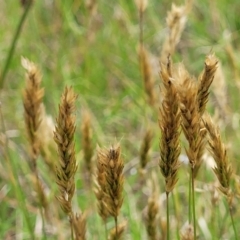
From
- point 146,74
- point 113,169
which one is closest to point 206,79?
point 113,169

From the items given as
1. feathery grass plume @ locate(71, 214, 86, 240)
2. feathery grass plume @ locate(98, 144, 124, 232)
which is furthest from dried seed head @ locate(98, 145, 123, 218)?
feathery grass plume @ locate(71, 214, 86, 240)

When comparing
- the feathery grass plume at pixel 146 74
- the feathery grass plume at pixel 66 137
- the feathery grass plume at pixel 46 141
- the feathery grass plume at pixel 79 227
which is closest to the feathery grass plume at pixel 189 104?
the feathery grass plume at pixel 66 137

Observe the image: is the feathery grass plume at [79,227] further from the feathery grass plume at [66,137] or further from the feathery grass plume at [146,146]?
the feathery grass plume at [146,146]

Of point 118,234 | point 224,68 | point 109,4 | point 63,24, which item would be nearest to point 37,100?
point 118,234

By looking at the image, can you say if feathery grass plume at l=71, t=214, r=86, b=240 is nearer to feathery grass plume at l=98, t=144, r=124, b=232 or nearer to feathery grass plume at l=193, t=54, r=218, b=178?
feathery grass plume at l=98, t=144, r=124, b=232

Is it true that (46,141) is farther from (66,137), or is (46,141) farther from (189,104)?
(189,104)
